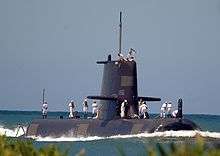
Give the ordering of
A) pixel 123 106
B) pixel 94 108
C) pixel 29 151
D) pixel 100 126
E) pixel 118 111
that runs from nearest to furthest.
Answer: pixel 29 151 → pixel 123 106 → pixel 100 126 → pixel 118 111 → pixel 94 108

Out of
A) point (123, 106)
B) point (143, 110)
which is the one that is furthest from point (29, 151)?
point (143, 110)

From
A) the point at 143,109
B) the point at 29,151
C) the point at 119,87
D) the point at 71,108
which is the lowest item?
the point at 71,108

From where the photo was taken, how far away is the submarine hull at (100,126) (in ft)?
108

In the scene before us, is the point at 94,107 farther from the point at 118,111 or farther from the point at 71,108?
the point at 118,111

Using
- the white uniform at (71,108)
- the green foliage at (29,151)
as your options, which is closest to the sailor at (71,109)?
the white uniform at (71,108)

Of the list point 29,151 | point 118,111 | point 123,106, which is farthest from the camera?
point 118,111

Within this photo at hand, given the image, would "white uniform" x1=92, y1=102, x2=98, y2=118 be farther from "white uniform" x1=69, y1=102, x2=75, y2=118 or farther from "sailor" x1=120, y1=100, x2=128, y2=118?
"sailor" x1=120, y1=100, x2=128, y2=118

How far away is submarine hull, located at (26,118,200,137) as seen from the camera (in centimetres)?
3294

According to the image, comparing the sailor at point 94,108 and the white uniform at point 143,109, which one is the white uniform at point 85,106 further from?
the white uniform at point 143,109

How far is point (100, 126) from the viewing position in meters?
36.1

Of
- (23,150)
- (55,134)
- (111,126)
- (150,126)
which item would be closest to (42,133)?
(55,134)

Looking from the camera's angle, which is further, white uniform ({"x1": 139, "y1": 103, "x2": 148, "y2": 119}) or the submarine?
white uniform ({"x1": 139, "y1": 103, "x2": 148, "y2": 119})

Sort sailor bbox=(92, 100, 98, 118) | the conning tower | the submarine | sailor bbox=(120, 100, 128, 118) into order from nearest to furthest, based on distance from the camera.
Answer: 1. the submarine
2. the conning tower
3. sailor bbox=(120, 100, 128, 118)
4. sailor bbox=(92, 100, 98, 118)

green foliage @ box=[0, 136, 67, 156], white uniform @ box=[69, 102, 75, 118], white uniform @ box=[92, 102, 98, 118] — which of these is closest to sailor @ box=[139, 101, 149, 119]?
white uniform @ box=[92, 102, 98, 118]
